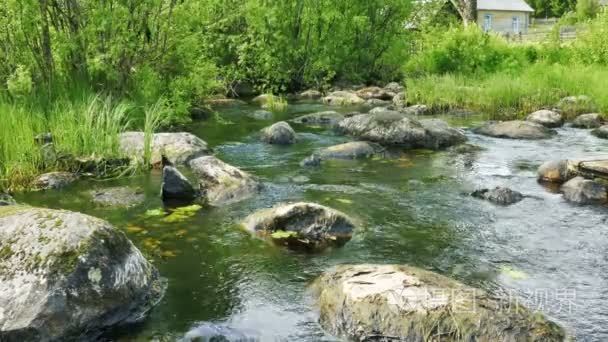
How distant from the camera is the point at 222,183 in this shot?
7.95 meters

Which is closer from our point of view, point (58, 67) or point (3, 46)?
point (3, 46)

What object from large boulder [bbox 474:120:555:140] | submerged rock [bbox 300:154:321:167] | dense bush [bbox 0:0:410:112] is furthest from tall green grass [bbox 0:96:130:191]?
large boulder [bbox 474:120:555:140]

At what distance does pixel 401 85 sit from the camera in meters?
22.2

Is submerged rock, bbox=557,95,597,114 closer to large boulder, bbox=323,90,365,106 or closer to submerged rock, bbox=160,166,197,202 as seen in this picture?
large boulder, bbox=323,90,365,106

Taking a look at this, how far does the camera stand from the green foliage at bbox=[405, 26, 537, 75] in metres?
20.4

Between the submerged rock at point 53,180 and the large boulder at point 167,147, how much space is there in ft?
3.57

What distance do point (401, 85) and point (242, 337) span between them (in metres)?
18.8

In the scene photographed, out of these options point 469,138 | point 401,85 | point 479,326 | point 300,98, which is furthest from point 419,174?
point 401,85

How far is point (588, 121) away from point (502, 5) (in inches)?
1746

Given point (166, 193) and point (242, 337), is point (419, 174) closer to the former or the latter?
point (166, 193)

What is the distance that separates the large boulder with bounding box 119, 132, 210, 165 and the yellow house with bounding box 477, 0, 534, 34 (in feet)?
154

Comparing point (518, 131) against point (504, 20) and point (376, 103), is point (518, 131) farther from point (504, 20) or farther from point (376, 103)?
point (504, 20)

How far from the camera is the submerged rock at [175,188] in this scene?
770 centimetres

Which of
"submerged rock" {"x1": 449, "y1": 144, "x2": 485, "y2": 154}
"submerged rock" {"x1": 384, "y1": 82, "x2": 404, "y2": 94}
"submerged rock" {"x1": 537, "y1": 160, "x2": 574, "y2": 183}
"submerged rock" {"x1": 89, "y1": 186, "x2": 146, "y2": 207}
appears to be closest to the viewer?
"submerged rock" {"x1": 89, "y1": 186, "x2": 146, "y2": 207}
